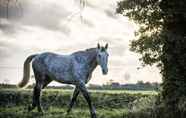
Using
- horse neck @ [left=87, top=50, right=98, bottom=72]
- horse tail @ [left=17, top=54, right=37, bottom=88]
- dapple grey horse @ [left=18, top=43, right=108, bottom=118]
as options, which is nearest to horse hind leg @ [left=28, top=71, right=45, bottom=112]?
dapple grey horse @ [left=18, top=43, right=108, bottom=118]

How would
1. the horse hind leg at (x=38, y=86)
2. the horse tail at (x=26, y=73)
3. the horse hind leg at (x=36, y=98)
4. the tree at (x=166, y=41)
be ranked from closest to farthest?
the tree at (x=166, y=41) < the horse hind leg at (x=36, y=98) < the horse hind leg at (x=38, y=86) < the horse tail at (x=26, y=73)

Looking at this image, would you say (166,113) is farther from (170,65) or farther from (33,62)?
(33,62)

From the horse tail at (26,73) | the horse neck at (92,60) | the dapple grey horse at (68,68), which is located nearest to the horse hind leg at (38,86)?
the dapple grey horse at (68,68)

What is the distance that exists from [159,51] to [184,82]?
144 centimetres

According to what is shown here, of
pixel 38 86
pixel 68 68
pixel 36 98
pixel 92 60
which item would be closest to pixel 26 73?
pixel 38 86

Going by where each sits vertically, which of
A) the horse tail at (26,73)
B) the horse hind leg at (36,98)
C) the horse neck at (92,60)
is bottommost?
the horse hind leg at (36,98)

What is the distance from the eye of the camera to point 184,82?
1680 cm

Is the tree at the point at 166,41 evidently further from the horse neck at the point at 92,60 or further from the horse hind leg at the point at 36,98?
the horse hind leg at the point at 36,98

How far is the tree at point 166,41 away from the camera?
16.7 m

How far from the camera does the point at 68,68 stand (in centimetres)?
1862

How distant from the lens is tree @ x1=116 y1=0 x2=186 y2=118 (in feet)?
54.9

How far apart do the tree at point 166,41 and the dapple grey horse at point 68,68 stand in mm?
1625

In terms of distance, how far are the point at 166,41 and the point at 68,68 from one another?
3799mm

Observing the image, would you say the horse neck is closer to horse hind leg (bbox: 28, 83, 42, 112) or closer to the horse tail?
horse hind leg (bbox: 28, 83, 42, 112)
